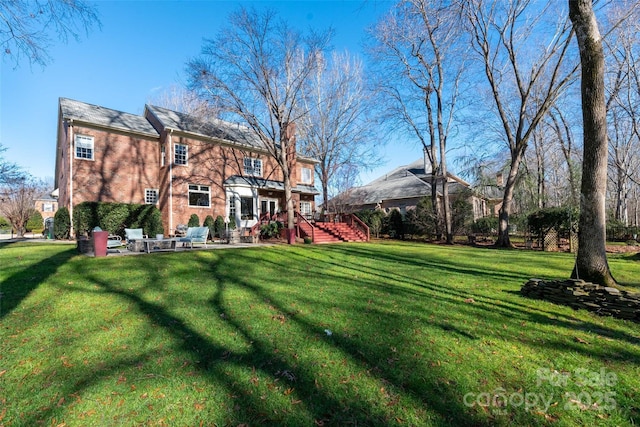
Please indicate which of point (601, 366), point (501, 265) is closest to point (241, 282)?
point (601, 366)

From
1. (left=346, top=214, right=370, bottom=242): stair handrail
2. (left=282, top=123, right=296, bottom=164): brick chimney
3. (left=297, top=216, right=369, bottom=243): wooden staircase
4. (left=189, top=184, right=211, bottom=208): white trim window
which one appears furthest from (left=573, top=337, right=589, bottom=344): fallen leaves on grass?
(left=189, top=184, right=211, bottom=208): white trim window

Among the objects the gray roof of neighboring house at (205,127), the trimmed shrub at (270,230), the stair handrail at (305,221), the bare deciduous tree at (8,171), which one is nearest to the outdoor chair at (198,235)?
the trimmed shrub at (270,230)

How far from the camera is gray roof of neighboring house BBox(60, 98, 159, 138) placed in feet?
53.4

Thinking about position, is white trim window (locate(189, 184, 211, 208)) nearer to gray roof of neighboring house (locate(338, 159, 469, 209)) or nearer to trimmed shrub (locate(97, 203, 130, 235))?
trimmed shrub (locate(97, 203, 130, 235))

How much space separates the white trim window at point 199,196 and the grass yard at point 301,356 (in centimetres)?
1323

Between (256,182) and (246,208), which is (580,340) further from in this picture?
(256,182)

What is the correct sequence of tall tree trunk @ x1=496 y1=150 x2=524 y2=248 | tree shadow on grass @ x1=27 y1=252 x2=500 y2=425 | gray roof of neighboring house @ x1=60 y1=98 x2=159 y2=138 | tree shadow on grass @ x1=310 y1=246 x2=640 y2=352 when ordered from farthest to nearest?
gray roof of neighboring house @ x1=60 y1=98 x2=159 y2=138, tall tree trunk @ x1=496 y1=150 x2=524 y2=248, tree shadow on grass @ x1=310 y1=246 x2=640 y2=352, tree shadow on grass @ x1=27 y1=252 x2=500 y2=425

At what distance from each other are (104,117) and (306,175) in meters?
14.8

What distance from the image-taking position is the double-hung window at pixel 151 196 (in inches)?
736

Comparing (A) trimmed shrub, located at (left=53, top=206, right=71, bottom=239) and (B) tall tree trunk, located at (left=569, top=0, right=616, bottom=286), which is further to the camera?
(A) trimmed shrub, located at (left=53, top=206, right=71, bottom=239)

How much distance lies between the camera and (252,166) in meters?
22.1

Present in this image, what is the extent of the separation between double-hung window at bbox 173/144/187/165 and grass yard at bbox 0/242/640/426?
44.2ft

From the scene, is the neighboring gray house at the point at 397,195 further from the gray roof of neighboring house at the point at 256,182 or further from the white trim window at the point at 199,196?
the white trim window at the point at 199,196

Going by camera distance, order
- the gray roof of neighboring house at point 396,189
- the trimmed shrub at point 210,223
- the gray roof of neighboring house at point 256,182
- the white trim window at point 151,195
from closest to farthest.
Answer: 1. the trimmed shrub at point 210,223
2. the white trim window at point 151,195
3. the gray roof of neighboring house at point 256,182
4. the gray roof of neighboring house at point 396,189
